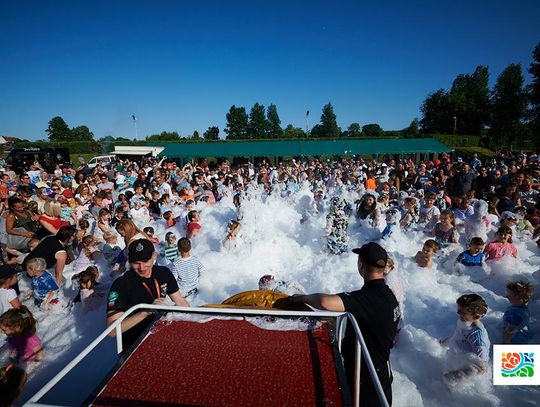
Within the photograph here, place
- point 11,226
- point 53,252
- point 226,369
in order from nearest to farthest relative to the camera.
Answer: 1. point 226,369
2. point 53,252
3. point 11,226

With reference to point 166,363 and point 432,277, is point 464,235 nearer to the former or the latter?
point 432,277

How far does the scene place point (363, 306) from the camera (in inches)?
97.0

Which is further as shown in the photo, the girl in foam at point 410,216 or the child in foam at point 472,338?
the girl in foam at point 410,216

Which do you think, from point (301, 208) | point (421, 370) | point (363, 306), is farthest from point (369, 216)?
point (363, 306)

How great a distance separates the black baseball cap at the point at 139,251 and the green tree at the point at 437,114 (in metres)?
81.3

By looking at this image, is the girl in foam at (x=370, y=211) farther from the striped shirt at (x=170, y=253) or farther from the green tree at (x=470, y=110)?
the green tree at (x=470, y=110)

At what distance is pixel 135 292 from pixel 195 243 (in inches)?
232

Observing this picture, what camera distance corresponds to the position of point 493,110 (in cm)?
5928

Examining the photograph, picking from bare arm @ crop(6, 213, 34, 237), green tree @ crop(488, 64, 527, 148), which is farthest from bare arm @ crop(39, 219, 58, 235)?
green tree @ crop(488, 64, 527, 148)

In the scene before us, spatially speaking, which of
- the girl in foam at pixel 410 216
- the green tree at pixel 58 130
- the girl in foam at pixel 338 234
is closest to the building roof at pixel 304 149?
the girl in foam at pixel 410 216

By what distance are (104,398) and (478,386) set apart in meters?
4.10

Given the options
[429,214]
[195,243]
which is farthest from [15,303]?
[429,214]

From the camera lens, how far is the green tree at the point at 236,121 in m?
93.3

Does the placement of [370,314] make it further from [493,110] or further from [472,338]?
[493,110]
